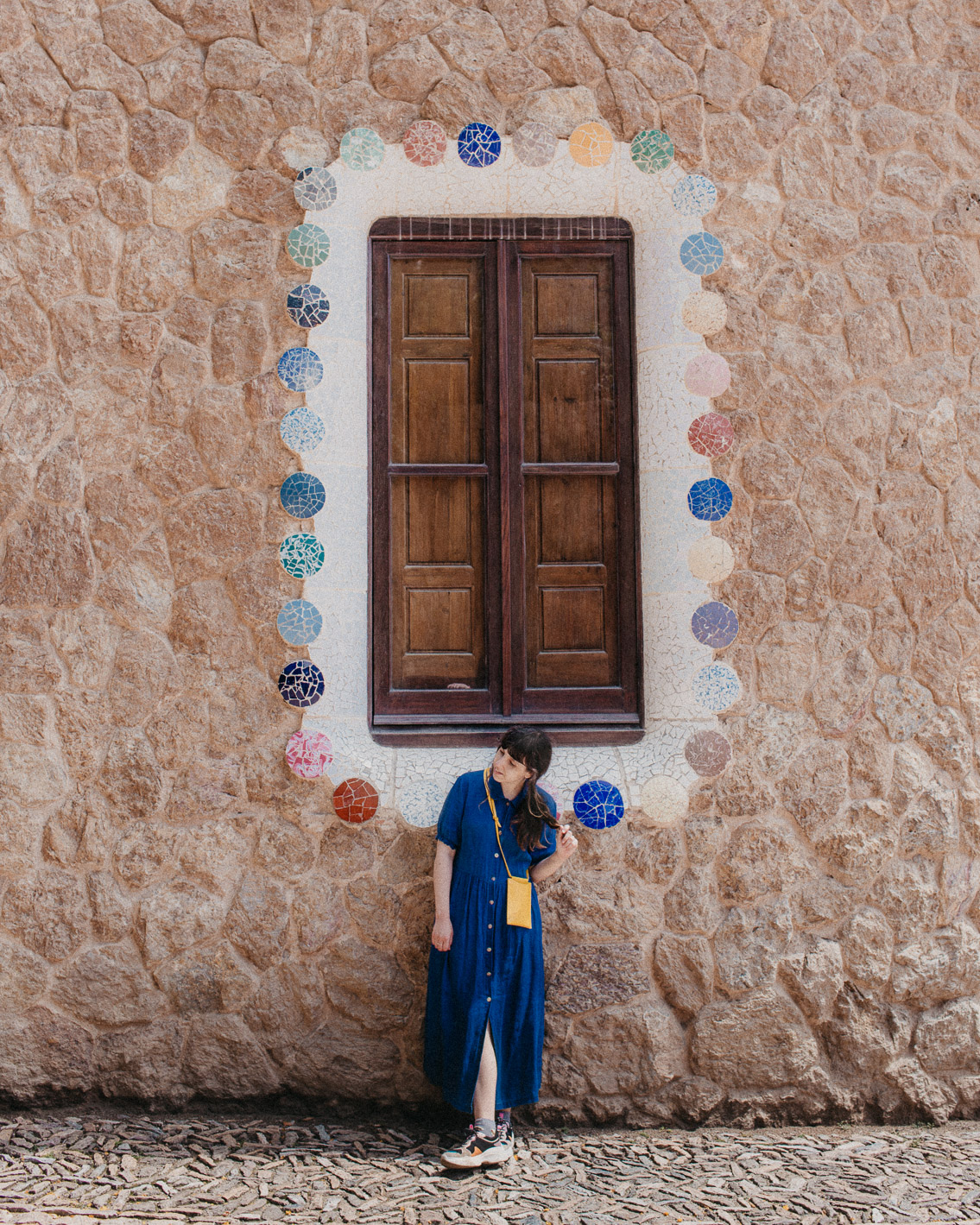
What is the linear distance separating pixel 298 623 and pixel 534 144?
185 cm

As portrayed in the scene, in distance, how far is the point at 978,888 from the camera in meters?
3.22

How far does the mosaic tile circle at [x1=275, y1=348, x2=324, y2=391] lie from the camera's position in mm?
3186

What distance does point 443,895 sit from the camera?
2857 mm

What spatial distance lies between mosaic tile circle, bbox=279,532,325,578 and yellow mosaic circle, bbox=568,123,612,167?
63.9 inches

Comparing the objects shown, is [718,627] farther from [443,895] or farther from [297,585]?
[297,585]

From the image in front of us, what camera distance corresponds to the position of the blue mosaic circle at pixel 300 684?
312cm

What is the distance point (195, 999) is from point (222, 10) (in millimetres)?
3309

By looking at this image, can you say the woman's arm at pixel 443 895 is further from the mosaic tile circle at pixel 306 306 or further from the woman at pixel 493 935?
the mosaic tile circle at pixel 306 306

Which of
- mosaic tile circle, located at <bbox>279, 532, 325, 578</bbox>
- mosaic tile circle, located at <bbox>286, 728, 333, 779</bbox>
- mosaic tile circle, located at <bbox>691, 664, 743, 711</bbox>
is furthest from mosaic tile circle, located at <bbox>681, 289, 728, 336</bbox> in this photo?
mosaic tile circle, located at <bbox>286, 728, 333, 779</bbox>

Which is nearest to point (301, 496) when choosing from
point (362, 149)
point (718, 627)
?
point (362, 149)

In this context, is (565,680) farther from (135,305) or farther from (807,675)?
(135,305)

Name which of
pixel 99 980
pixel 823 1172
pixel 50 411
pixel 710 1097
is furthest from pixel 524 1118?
pixel 50 411

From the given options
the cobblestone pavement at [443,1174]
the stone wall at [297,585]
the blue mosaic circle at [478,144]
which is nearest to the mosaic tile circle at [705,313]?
the stone wall at [297,585]

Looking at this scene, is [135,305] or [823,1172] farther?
[135,305]
